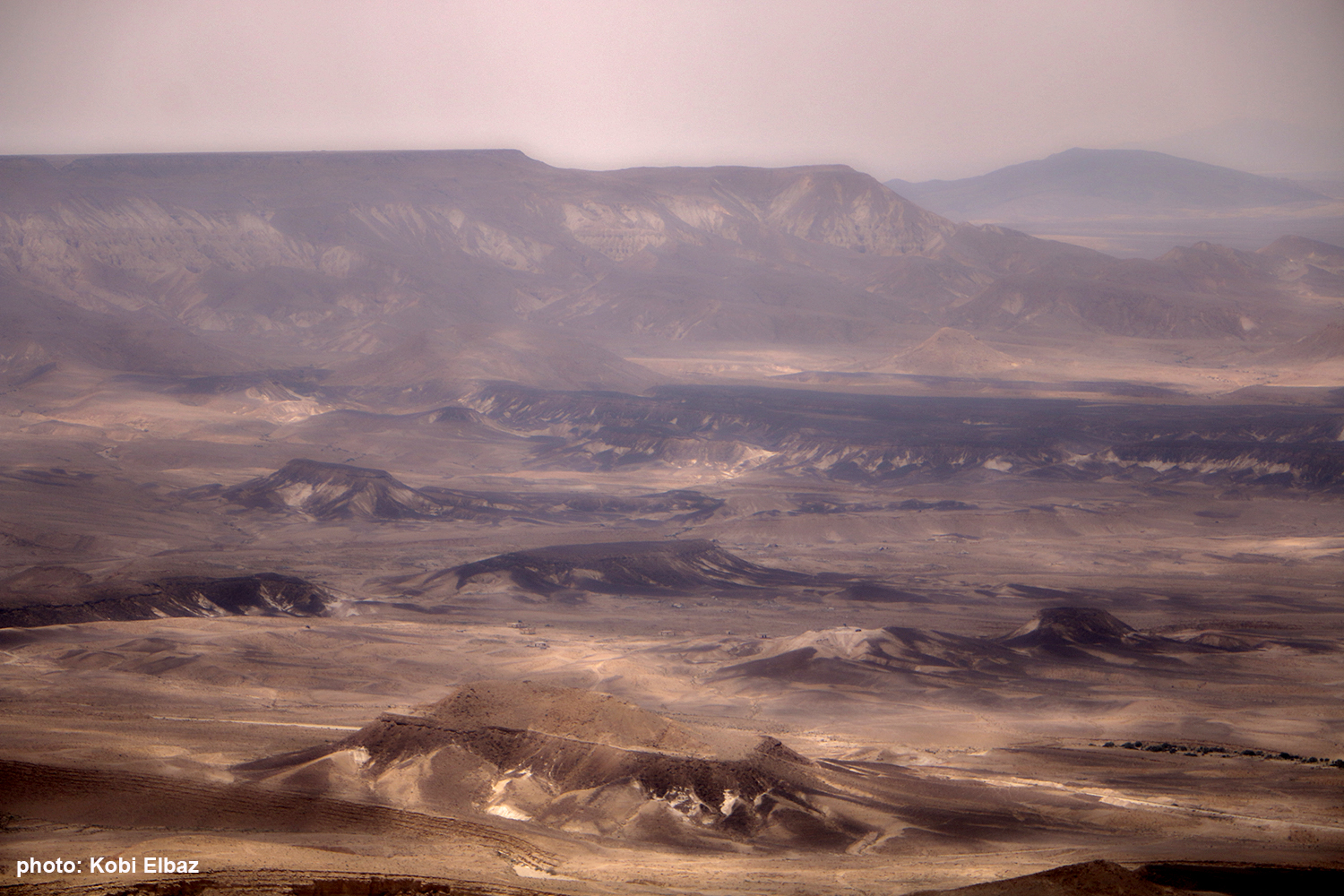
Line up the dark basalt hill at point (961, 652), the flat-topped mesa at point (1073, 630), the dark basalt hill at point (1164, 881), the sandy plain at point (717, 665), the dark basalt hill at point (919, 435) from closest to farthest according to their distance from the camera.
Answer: the dark basalt hill at point (1164, 881) → the sandy plain at point (717, 665) → the dark basalt hill at point (961, 652) → the flat-topped mesa at point (1073, 630) → the dark basalt hill at point (919, 435)

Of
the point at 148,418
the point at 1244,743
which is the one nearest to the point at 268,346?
the point at 148,418

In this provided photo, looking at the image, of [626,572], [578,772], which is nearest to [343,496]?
[626,572]

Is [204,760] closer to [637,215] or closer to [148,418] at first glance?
[148,418]

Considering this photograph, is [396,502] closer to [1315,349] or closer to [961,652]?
[961,652]

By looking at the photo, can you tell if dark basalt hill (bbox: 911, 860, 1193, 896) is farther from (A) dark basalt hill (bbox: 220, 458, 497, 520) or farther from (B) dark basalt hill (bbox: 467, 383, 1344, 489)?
(B) dark basalt hill (bbox: 467, 383, 1344, 489)

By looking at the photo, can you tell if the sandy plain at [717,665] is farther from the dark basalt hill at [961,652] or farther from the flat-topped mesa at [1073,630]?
the flat-topped mesa at [1073,630]

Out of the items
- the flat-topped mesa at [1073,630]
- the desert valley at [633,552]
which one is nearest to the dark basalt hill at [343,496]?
the desert valley at [633,552]
